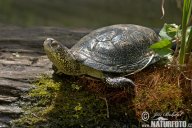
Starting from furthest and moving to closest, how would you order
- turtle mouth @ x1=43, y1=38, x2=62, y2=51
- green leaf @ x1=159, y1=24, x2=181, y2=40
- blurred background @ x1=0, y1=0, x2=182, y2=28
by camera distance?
1. blurred background @ x1=0, y1=0, x2=182, y2=28
2. green leaf @ x1=159, y1=24, x2=181, y2=40
3. turtle mouth @ x1=43, y1=38, x2=62, y2=51

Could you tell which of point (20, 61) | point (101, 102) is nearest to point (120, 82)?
point (101, 102)

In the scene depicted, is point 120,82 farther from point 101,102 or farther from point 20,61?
point 20,61

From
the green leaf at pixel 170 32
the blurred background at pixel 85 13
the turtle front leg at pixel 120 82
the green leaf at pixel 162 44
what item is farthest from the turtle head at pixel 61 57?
the blurred background at pixel 85 13

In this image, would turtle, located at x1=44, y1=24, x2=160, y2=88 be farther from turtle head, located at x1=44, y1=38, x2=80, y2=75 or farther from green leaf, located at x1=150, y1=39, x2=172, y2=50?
green leaf, located at x1=150, y1=39, x2=172, y2=50

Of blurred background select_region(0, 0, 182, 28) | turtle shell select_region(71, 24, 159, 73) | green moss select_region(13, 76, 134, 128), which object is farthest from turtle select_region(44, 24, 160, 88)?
blurred background select_region(0, 0, 182, 28)

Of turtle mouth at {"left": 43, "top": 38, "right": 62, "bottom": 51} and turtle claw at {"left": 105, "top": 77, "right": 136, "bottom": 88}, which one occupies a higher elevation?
turtle mouth at {"left": 43, "top": 38, "right": 62, "bottom": 51}
